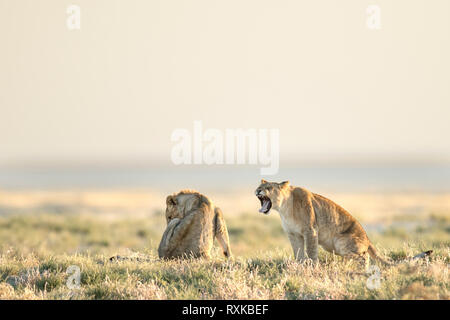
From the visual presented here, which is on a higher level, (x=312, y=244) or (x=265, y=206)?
(x=265, y=206)

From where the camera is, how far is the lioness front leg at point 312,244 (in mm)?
10203

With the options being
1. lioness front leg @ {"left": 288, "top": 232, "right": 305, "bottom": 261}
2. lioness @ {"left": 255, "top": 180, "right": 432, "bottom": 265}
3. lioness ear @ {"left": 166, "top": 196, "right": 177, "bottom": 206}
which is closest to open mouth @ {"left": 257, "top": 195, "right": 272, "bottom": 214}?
lioness @ {"left": 255, "top": 180, "right": 432, "bottom": 265}

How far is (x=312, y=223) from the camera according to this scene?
10.3 m

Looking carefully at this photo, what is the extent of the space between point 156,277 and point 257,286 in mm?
1488

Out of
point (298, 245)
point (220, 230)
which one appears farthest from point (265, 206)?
point (220, 230)

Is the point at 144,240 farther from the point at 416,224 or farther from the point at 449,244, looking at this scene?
the point at 449,244

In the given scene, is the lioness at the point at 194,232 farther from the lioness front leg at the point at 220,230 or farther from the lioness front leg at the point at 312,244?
the lioness front leg at the point at 312,244

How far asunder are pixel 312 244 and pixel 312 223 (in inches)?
13.2

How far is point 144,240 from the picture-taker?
2591cm

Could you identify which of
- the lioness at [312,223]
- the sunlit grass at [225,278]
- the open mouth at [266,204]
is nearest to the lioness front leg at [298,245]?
the lioness at [312,223]

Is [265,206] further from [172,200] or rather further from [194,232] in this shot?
[172,200]

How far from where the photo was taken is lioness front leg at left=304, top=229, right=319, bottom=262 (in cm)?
1020

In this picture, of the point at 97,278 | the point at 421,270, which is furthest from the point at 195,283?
the point at 421,270
